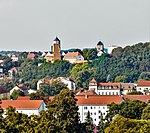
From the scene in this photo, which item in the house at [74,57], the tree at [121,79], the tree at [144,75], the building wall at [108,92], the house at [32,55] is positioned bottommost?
the building wall at [108,92]

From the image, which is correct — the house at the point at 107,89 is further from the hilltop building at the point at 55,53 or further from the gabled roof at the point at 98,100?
the hilltop building at the point at 55,53

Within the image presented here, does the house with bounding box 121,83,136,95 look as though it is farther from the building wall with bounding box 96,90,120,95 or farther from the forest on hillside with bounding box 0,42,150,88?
the forest on hillside with bounding box 0,42,150,88

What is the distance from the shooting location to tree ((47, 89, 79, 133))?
35084mm

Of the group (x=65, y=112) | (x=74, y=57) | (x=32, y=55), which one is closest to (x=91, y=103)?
(x=65, y=112)

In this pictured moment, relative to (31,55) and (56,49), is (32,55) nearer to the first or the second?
(31,55)

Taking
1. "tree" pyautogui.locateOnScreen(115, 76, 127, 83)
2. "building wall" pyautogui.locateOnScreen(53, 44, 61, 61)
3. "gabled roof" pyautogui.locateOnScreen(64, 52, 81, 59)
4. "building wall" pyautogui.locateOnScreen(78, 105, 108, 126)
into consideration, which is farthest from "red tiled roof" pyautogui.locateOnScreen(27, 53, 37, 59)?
"building wall" pyautogui.locateOnScreen(78, 105, 108, 126)

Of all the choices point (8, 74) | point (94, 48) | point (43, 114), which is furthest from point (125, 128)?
point (94, 48)

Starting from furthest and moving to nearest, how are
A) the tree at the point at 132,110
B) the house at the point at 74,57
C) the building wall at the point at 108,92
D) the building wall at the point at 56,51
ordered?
the building wall at the point at 56,51 < the house at the point at 74,57 < the building wall at the point at 108,92 < the tree at the point at 132,110

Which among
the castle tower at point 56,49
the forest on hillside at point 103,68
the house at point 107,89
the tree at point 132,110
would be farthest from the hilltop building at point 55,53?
the tree at point 132,110

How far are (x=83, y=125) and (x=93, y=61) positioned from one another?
55557 millimetres

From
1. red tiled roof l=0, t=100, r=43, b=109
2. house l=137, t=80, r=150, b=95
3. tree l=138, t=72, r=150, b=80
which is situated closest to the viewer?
red tiled roof l=0, t=100, r=43, b=109

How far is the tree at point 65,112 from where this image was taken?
3508 cm

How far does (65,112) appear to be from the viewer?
35.9 m

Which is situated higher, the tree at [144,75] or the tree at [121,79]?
the tree at [144,75]
